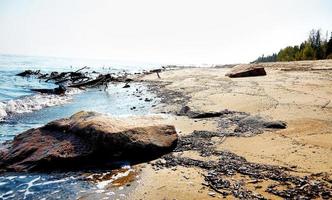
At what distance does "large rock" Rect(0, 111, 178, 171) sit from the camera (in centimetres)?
729

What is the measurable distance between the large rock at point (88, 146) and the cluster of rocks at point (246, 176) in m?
0.61

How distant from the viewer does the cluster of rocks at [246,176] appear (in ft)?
17.3

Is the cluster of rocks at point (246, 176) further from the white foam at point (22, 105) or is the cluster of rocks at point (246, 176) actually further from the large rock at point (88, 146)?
the white foam at point (22, 105)

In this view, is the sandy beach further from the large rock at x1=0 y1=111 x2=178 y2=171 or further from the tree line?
the tree line

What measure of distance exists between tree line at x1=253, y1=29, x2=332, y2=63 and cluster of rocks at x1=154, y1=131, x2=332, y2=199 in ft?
193

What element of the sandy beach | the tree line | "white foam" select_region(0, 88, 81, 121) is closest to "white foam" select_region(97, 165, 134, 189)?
the sandy beach

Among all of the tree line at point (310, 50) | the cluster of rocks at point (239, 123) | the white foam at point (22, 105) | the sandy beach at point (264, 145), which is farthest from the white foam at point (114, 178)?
the tree line at point (310, 50)

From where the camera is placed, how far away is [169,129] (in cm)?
869

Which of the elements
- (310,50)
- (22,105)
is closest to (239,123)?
(22,105)

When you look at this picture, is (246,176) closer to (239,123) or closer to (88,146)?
(88,146)

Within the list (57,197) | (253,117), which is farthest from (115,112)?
(57,197)

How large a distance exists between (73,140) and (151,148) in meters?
2.03

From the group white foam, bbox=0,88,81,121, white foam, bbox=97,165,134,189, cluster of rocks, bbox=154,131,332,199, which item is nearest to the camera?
cluster of rocks, bbox=154,131,332,199

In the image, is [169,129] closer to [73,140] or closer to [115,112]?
[73,140]
